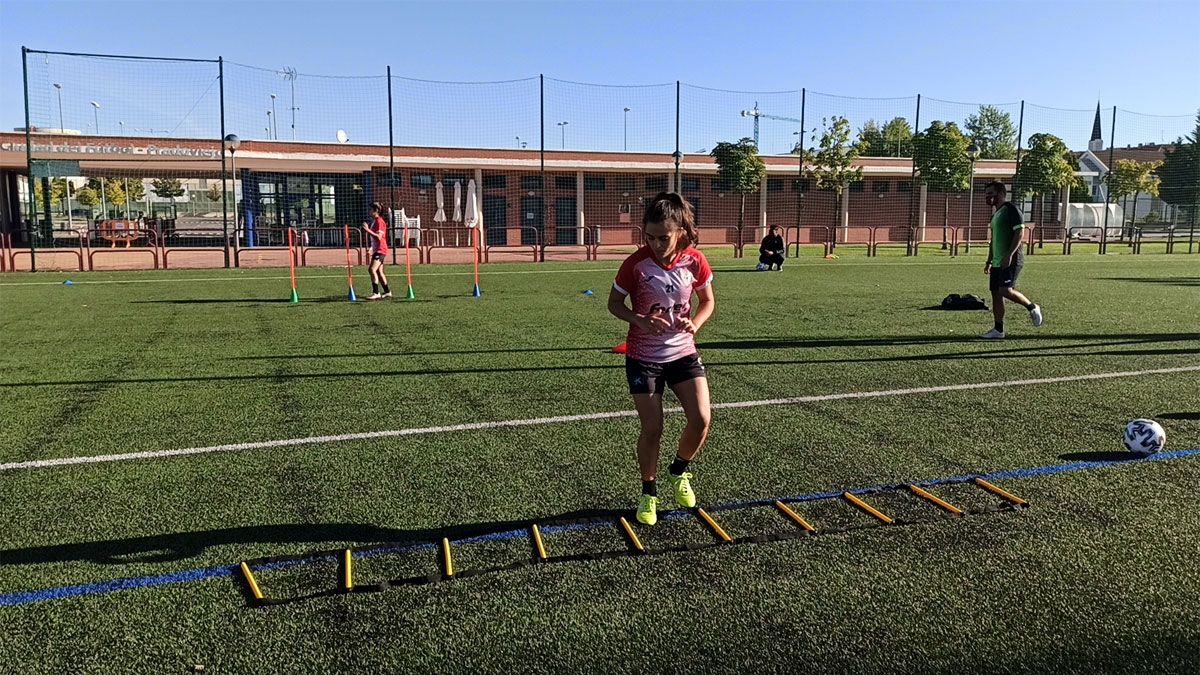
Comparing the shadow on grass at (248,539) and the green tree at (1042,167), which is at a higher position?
the green tree at (1042,167)

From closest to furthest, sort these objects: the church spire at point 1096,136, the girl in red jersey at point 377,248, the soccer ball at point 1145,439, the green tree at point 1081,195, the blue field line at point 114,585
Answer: the blue field line at point 114,585 < the soccer ball at point 1145,439 < the girl in red jersey at point 377,248 < the church spire at point 1096,136 < the green tree at point 1081,195

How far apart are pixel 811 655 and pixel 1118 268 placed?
80.1ft

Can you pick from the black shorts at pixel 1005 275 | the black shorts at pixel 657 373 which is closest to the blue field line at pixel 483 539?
the black shorts at pixel 657 373

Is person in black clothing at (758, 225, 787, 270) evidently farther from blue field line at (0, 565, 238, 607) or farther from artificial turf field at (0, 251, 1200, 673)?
blue field line at (0, 565, 238, 607)

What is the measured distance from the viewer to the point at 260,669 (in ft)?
9.09

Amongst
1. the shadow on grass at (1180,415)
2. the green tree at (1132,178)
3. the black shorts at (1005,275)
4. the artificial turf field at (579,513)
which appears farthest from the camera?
the green tree at (1132,178)

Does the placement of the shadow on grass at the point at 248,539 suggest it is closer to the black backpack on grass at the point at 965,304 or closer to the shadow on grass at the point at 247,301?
the black backpack on grass at the point at 965,304

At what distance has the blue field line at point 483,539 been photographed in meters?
3.30

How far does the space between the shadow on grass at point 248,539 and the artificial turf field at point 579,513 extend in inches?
0.7

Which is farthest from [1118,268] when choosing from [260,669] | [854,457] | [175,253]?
[175,253]

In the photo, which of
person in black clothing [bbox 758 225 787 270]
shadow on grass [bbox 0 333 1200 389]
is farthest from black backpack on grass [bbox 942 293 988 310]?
person in black clothing [bbox 758 225 787 270]

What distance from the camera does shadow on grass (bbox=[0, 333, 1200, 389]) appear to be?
761 centimetres

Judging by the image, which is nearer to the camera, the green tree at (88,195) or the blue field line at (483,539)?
the blue field line at (483,539)

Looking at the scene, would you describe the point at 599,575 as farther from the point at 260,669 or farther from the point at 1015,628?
the point at 1015,628
